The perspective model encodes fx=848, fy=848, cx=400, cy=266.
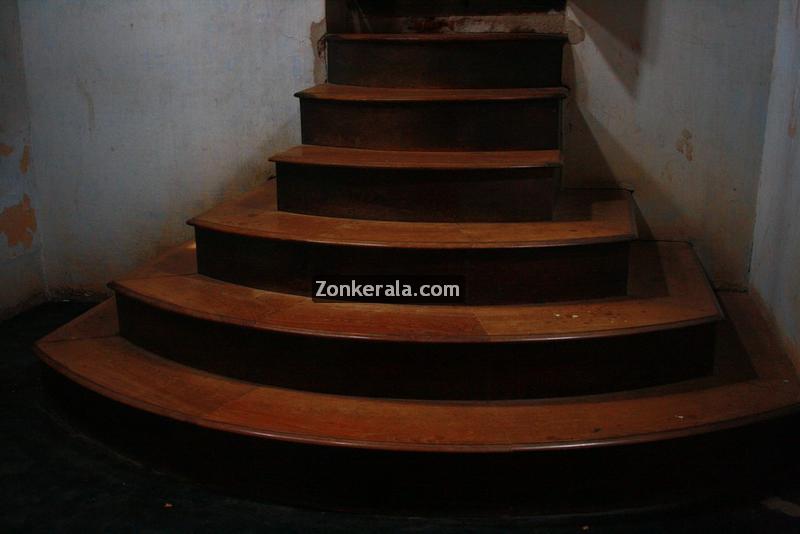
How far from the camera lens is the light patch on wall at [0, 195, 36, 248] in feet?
13.0

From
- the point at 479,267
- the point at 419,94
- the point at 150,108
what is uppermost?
the point at 419,94

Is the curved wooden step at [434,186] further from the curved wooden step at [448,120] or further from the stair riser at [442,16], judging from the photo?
the stair riser at [442,16]

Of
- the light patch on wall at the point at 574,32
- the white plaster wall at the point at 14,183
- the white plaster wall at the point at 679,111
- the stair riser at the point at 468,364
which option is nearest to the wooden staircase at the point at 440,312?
the stair riser at the point at 468,364

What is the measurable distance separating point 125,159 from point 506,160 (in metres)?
1.94

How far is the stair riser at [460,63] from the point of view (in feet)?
11.7

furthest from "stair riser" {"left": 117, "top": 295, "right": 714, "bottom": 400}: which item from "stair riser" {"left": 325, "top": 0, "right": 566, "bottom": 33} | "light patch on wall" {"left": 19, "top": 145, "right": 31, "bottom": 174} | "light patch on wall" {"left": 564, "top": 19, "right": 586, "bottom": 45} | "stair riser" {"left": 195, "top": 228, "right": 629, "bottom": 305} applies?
"light patch on wall" {"left": 19, "top": 145, "right": 31, "bottom": 174}

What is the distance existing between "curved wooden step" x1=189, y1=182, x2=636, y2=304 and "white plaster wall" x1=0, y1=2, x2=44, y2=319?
52.9 inches

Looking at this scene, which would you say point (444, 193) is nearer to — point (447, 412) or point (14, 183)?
point (447, 412)

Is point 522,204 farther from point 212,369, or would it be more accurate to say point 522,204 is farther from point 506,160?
point 212,369

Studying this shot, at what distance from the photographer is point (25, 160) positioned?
13.3ft

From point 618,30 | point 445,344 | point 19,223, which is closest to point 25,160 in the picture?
point 19,223

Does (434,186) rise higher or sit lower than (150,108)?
lower

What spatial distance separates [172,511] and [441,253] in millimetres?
1128

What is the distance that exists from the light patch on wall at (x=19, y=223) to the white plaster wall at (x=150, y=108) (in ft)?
0.24
